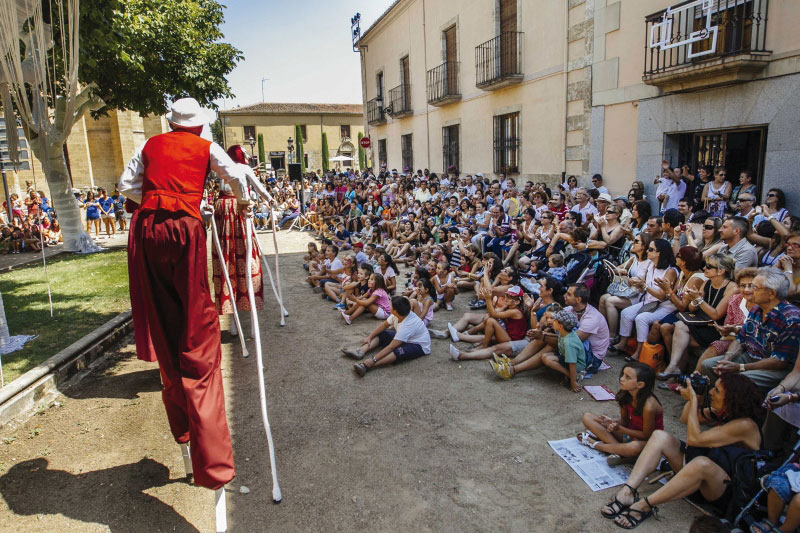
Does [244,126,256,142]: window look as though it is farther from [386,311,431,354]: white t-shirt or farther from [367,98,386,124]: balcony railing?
[386,311,431,354]: white t-shirt

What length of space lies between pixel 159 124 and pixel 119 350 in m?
24.9

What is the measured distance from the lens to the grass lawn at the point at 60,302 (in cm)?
565

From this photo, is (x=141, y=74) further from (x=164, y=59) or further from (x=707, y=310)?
(x=707, y=310)

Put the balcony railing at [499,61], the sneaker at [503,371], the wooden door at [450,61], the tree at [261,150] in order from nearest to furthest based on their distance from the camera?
1. the sneaker at [503,371]
2. the balcony railing at [499,61]
3. the wooden door at [450,61]
4. the tree at [261,150]

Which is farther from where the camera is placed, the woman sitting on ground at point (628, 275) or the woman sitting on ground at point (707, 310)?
the woman sitting on ground at point (628, 275)

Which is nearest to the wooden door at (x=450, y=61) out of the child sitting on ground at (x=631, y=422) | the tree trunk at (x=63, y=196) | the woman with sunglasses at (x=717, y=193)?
the woman with sunglasses at (x=717, y=193)

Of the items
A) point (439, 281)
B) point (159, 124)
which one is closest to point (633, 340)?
point (439, 281)

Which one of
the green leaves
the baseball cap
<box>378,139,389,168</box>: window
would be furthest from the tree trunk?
<box>378,139,389,168</box>: window

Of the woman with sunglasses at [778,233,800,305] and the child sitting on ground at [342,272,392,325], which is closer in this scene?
the woman with sunglasses at [778,233,800,305]

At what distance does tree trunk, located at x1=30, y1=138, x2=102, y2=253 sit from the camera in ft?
40.0

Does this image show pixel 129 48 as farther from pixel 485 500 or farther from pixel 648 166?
pixel 485 500

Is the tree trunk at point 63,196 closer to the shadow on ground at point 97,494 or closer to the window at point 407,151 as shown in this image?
the shadow on ground at point 97,494

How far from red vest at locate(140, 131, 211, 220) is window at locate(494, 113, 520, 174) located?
11946 millimetres

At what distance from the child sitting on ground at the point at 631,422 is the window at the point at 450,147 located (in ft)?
47.1
